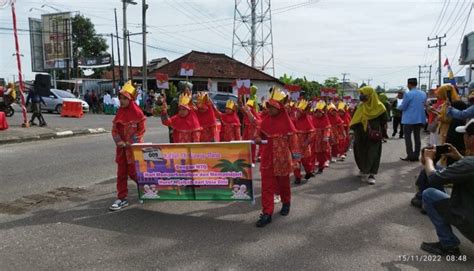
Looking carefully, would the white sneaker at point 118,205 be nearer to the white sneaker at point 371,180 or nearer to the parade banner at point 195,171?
the parade banner at point 195,171

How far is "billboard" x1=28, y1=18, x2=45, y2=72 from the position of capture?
41562 millimetres

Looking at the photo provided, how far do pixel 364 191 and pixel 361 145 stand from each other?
1158 mm

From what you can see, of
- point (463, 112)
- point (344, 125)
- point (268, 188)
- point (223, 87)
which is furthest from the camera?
point (223, 87)

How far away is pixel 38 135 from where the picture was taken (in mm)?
14492

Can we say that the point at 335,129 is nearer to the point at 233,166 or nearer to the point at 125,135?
the point at 233,166

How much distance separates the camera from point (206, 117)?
8273mm

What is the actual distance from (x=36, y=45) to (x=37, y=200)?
41126 millimetres

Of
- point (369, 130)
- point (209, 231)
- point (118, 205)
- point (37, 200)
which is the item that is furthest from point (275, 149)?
point (37, 200)

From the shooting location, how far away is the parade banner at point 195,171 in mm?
5535

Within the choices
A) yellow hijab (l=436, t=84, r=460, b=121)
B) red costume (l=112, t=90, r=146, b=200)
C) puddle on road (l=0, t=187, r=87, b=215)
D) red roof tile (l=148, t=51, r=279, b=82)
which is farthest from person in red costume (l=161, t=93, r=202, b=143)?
red roof tile (l=148, t=51, r=279, b=82)

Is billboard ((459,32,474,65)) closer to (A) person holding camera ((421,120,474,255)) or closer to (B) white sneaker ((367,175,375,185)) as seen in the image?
(B) white sneaker ((367,175,375,185))

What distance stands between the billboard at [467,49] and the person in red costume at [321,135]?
42.1 feet

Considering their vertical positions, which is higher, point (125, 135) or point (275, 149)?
point (125, 135)

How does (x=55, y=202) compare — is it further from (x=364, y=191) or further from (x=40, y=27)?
(x=40, y=27)
